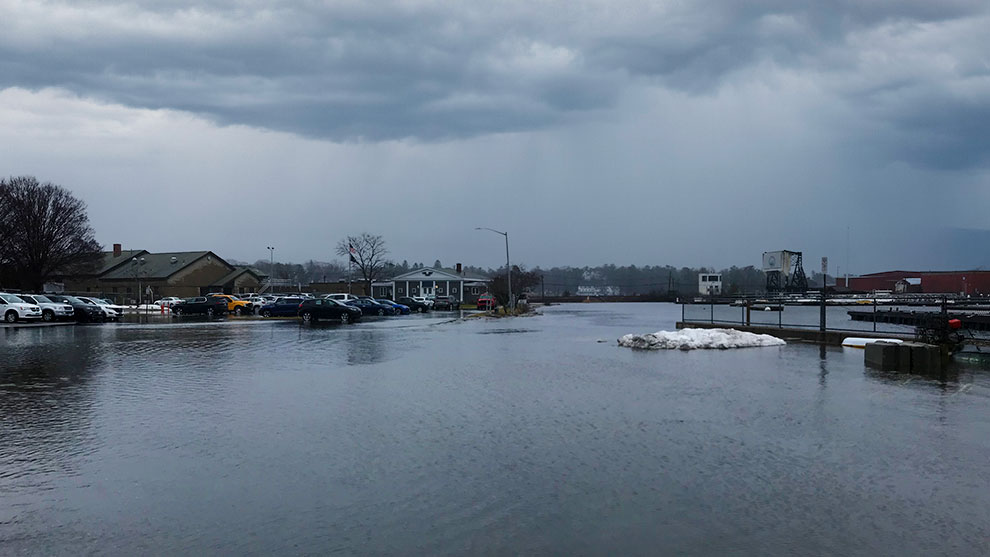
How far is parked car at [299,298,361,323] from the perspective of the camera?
47656mm

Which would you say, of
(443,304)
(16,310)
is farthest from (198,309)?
(443,304)

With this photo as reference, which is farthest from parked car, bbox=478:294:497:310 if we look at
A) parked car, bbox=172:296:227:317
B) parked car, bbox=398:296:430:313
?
parked car, bbox=172:296:227:317

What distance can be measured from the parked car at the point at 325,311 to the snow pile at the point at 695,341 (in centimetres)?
2565

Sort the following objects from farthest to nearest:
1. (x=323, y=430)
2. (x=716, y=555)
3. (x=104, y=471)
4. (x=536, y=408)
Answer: (x=536, y=408) < (x=323, y=430) < (x=104, y=471) < (x=716, y=555)

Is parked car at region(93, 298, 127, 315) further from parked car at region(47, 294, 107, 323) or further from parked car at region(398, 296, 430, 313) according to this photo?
parked car at region(398, 296, 430, 313)

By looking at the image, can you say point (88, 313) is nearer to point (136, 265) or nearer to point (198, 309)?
point (198, 309)

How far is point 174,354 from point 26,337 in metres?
13.0

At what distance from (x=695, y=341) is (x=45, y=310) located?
1601 inches

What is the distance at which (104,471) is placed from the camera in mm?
8398

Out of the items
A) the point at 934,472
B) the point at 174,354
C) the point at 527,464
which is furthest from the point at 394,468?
the point at 174,354

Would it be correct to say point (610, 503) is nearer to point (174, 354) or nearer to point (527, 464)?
point (527, 464)

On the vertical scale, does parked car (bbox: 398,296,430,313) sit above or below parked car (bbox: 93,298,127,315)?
below

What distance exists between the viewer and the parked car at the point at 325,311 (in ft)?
156

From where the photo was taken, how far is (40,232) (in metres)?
78.2
